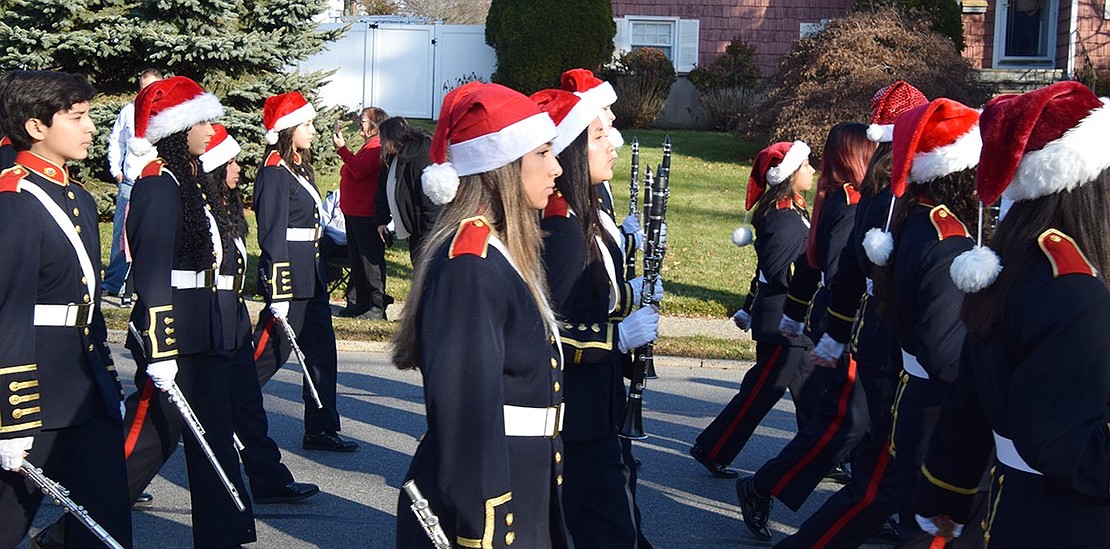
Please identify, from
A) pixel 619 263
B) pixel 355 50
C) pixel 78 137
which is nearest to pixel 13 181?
pixel 78 137

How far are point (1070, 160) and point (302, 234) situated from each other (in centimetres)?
508

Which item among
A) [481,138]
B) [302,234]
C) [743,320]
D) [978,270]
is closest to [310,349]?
[302,234]

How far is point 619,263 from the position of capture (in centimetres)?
465

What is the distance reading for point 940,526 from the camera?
11.2 ft

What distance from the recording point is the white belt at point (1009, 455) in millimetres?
2957

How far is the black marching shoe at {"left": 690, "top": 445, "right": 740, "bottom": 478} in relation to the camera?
6.74m

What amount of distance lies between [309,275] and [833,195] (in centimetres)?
302

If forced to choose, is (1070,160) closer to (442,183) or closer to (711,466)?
(442,183)

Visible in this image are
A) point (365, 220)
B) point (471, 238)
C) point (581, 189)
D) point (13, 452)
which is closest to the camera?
point (471, 238)

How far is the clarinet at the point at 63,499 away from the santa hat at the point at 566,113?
2024 mm

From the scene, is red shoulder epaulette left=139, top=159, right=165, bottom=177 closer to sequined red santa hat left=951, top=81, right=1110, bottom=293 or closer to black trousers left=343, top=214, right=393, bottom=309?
sequined red santa hat left=951, top=81, right=1110, bottom=293

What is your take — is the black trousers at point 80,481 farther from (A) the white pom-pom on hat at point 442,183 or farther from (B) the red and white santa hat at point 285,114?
(B) the red and white santa hat at point 285,114

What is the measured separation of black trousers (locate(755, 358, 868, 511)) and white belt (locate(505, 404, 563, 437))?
250cm

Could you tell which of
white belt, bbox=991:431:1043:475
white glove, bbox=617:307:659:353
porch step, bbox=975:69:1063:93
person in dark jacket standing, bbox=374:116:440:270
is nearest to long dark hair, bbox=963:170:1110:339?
white belt, bbox=991:431:1043:475
